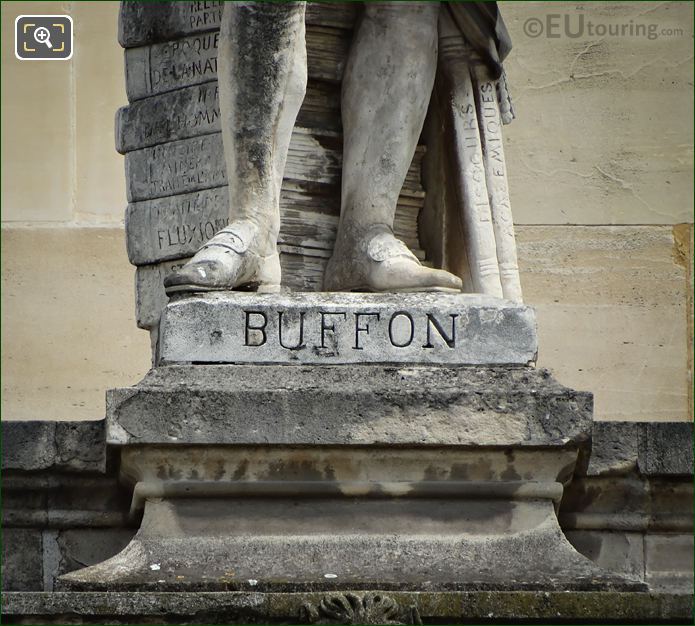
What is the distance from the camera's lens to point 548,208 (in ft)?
28.7

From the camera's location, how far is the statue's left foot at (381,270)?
6.30m

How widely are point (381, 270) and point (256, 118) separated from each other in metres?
0.46

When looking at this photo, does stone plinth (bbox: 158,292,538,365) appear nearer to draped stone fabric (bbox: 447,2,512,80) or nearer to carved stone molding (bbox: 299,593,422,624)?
carved stone molding (bbox: 299,593,422,624)

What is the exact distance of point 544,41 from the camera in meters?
8.80

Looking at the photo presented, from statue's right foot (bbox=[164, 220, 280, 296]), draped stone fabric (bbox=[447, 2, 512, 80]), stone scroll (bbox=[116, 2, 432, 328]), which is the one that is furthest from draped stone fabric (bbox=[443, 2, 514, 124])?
statue's right foot (bbox=[164, 220, 280, 296])

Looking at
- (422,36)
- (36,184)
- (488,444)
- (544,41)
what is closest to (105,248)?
(36,184)

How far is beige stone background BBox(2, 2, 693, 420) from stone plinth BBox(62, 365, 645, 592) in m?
2.53

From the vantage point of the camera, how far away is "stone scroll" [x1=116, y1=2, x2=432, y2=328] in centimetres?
678

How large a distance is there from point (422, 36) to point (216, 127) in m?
0.64

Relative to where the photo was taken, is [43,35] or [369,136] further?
[43,35]

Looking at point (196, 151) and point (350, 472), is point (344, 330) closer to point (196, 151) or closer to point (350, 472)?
point (350, 472)

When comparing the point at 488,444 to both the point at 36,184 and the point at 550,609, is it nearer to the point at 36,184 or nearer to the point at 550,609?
the point at 550,609

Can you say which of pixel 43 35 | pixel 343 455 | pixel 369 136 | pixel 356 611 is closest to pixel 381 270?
pixel 369 136

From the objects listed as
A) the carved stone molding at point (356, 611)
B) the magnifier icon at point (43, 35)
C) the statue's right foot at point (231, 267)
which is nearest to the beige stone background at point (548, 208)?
the magnifier icon at point (43, 35)
